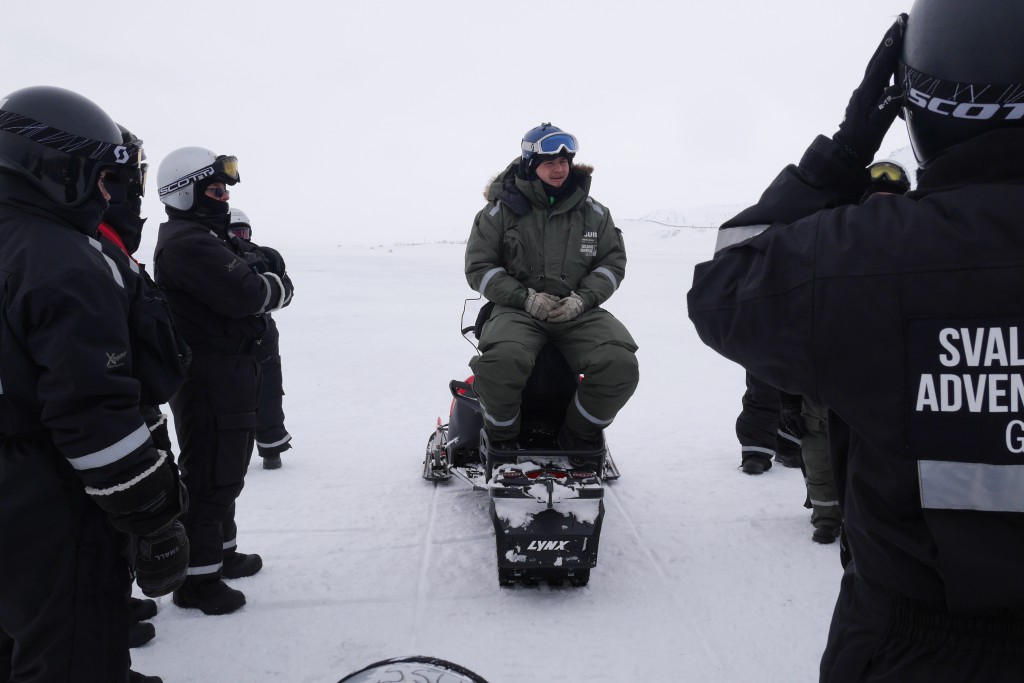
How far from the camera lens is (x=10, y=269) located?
68.7 inches

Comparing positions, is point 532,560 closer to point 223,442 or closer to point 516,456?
point 516,456

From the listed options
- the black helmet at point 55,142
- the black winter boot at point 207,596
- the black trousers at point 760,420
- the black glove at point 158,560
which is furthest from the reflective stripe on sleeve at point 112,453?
the black trousers at point 760,420

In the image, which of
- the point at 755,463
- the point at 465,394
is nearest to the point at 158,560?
the point at 465,394

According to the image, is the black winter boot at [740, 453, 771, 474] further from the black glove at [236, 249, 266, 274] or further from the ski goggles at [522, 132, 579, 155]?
the black glove at [236, 249, 266, 274]

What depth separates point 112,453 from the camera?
1.85 metres

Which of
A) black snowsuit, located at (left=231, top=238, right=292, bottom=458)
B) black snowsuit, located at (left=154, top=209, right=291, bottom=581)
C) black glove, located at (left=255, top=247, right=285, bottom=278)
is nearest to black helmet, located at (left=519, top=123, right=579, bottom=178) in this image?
black glove, located at (left=255, top=247, right=285, bottom=278)

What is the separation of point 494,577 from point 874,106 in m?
2.72

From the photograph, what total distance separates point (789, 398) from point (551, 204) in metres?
1.67

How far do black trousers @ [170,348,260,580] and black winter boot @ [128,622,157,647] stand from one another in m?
0.27

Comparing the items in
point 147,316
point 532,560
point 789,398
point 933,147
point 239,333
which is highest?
point 933,147

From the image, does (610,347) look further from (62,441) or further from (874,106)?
(62,441)

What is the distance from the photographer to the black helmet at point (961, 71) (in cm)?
106

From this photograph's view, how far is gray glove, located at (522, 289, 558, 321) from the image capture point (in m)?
3.53

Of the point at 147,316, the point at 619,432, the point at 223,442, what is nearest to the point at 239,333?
the point at 223,442
